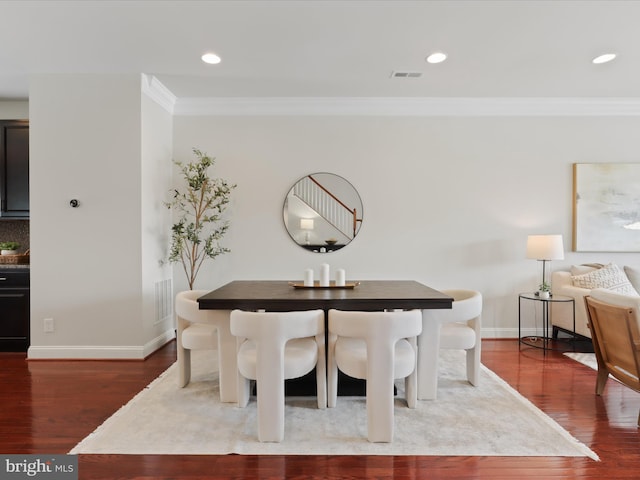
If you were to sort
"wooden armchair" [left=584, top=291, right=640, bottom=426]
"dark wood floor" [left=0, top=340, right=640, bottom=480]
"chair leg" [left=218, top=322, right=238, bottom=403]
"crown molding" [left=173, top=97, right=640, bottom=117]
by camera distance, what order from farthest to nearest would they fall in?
"crown molding" [left=173, top=97, right=640, bottom=117] < "chair leg" [left=218, top=322, right=238, bottom=403] < "wooden armchair" [left=584, top=291, right=640, bottom=426] < "dark wood floor" [left=0, top=340, right=640, bottom=480]

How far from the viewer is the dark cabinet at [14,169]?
4.38 m

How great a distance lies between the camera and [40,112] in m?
3.86

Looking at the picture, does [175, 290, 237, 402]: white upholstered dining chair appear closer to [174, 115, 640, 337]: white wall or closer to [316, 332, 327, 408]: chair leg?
[316, 332, 327, 408]: chair leg

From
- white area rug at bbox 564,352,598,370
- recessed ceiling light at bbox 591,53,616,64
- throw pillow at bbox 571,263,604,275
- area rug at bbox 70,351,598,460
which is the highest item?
recessed ceiling light at bbox 591,53,616,64

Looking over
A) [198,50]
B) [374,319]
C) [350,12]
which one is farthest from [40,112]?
[374,319]

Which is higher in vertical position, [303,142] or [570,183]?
[303,142]

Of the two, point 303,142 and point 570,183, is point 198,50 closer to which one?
point 303,142

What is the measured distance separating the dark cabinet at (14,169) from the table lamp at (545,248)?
18.2 ft

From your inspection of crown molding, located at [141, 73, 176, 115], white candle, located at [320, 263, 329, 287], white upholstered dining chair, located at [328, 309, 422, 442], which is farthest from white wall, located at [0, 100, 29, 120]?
white upholstered dining chair, located at [328, 309, 422, 442]

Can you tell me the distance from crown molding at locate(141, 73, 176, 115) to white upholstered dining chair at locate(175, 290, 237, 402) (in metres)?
2.22

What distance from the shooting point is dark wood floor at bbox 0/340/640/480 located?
2.03 meters

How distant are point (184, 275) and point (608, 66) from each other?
4890 millimetres

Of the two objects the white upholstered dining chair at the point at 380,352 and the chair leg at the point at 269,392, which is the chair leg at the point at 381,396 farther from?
the chair leg at the point at 269,392

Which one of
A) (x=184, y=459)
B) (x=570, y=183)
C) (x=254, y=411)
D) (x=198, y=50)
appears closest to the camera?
(x=184, y=459)
